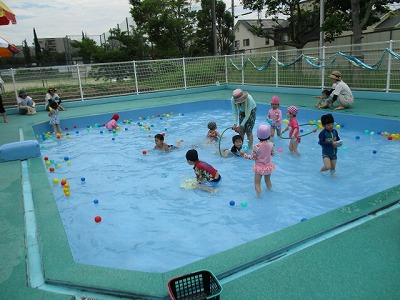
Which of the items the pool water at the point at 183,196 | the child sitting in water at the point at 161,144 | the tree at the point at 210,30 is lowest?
the pool water at the point at 183,196

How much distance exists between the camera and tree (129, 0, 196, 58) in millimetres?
23578

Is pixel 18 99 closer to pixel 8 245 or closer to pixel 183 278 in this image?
pixel 8 245

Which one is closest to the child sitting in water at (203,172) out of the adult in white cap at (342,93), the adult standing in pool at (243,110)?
the adult standing in pool at (243,110)

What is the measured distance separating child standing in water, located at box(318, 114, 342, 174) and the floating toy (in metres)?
2.19

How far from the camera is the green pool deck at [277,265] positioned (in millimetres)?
2348

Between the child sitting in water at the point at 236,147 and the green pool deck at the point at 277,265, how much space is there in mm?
3258

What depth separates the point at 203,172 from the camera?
5129 millimetres

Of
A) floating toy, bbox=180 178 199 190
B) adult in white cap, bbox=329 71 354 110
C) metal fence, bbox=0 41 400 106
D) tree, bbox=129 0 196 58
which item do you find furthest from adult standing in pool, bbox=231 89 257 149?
tree, bbox=129 0 196 58

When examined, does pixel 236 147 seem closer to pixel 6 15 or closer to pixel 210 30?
pixel 6 15

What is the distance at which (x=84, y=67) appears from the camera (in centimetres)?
1410

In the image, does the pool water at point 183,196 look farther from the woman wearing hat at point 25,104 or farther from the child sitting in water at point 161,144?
the woman wearing hat at point 25,104

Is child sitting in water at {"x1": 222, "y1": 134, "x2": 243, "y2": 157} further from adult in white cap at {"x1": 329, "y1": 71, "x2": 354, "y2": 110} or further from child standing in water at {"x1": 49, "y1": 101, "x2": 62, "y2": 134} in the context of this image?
child standing in water at {"x1": 49, "y1": 101, "x2": 62, "y2": 134}

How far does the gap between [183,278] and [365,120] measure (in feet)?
25.3

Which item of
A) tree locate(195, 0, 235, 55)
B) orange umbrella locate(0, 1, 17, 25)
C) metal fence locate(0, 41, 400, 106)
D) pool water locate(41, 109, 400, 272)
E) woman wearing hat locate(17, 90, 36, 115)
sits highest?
tree locate(195, 0, 235, 55)
